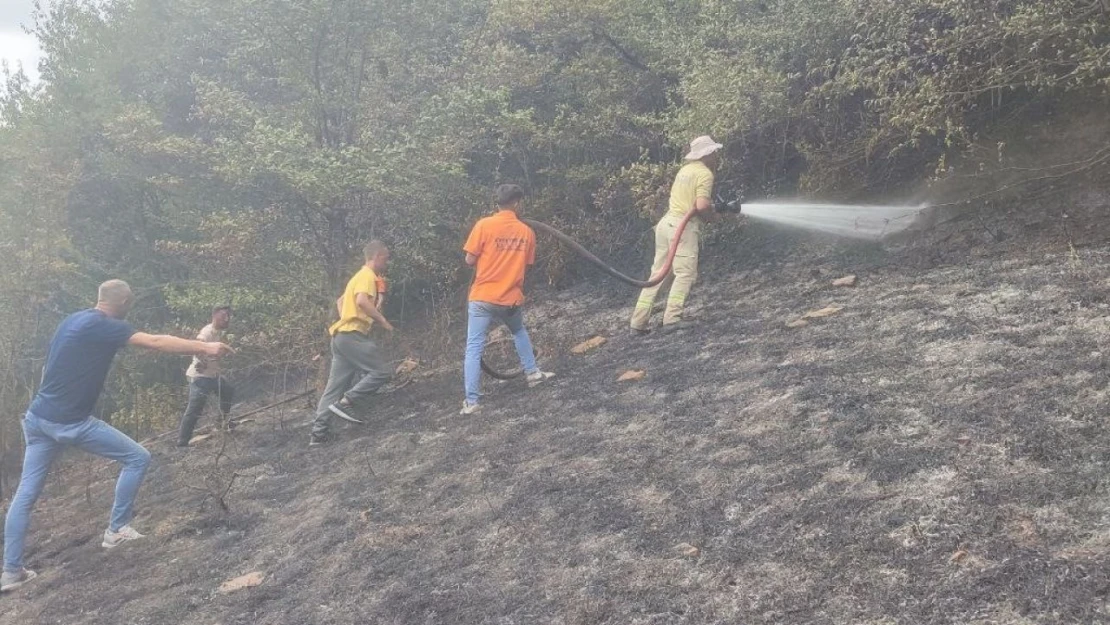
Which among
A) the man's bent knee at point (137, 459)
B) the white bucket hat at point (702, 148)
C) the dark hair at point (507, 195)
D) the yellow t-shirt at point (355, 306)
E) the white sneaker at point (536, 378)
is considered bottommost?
the white sneaker at point (536, 378)

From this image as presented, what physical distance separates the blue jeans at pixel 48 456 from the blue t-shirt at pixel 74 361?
3.7 inches

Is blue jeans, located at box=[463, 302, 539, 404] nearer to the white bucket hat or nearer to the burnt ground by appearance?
the burnt ground

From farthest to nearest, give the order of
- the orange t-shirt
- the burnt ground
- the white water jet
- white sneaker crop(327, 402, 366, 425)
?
the white water jet, white sneaker crop(327, 402, 366, 425), the orange t-shirt, the burnt ground

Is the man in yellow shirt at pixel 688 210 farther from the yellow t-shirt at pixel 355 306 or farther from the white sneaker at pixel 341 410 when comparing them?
the white sneaker at pixel 341 410

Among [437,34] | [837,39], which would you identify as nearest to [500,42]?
[437,34]

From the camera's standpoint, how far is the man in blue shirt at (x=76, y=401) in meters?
5.34

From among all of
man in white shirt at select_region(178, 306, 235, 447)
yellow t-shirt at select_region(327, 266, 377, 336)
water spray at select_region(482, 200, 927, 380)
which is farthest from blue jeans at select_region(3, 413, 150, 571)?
man in white shirt at select_region(178, 306, 235, 447)

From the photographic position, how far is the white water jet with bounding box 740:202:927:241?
8.66 meters

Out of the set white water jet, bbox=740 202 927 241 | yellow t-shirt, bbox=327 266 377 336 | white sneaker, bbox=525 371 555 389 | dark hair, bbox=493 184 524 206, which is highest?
dark hair, bbox=493 184 524 206

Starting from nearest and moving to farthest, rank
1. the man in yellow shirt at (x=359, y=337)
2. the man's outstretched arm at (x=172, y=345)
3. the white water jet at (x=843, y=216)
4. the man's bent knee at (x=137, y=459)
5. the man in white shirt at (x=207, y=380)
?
1. the man's outstretched arm at (x=172, y=345)
2. the man's bent knee at (x=137, y=459)
3. the man in yellow shirt at (x=359, y=337)
4. the white water jet at (x=843, y=216)
5. the man in white shirt at (x=207, y=380)

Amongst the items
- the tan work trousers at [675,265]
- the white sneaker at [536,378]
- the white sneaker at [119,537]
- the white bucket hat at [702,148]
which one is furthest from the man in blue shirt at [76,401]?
the white bucket hat at [702,148]

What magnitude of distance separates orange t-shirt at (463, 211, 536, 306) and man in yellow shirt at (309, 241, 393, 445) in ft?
2.91

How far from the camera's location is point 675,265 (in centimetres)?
758

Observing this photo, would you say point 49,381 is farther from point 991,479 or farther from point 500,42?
point 500,42
